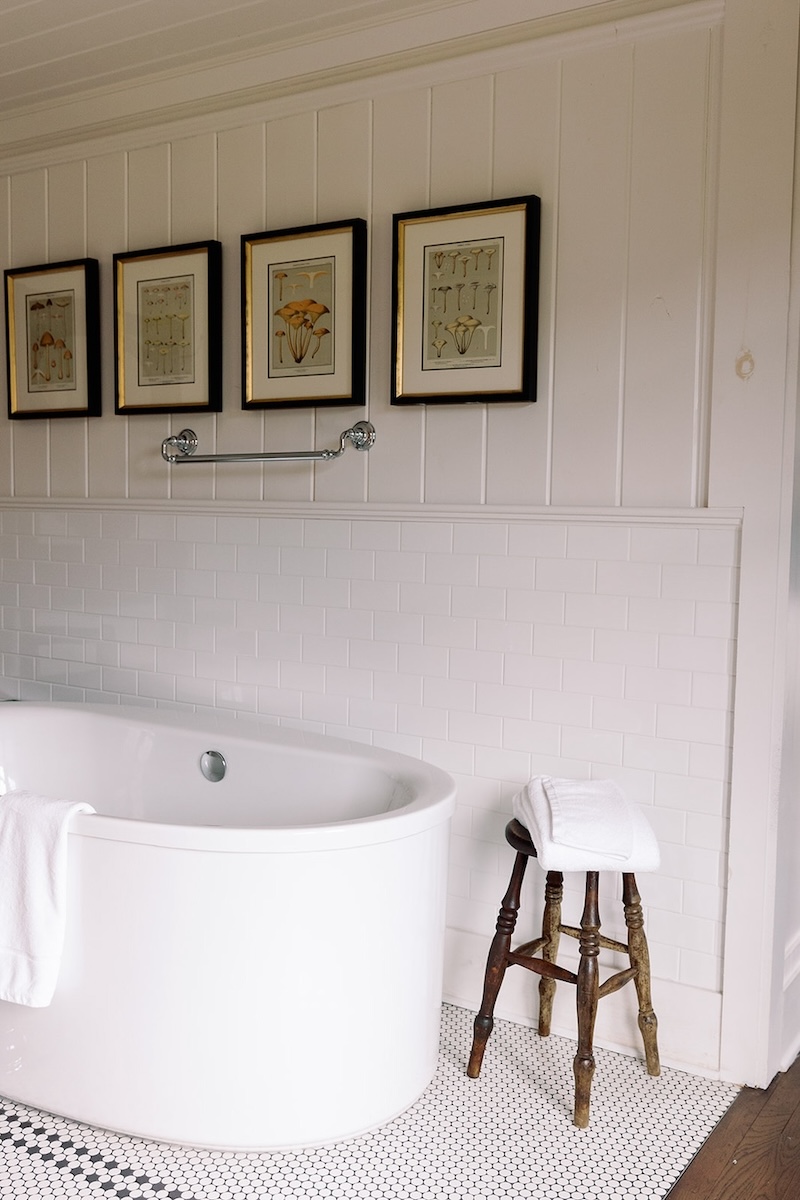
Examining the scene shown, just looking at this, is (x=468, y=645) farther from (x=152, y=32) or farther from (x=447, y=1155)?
(x=152, y=32)

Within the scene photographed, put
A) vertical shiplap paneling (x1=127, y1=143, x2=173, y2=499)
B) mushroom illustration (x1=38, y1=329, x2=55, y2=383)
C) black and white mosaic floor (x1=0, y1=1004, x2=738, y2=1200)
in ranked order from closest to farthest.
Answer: black and white mosaic floor (x1=0, y1=1004, x2=738, y2=1200), vertical shiplap paneling (x1=127, y1=143, x2=173, y2=499), mushroom illustration (x1=38, y1=329, x2=55, y2=383)

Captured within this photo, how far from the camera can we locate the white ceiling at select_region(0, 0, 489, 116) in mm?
2787

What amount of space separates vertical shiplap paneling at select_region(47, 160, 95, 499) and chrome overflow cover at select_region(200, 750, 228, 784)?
110cm

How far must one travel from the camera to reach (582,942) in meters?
2.34

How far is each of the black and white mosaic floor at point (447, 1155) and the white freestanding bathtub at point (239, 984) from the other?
0.15 ft

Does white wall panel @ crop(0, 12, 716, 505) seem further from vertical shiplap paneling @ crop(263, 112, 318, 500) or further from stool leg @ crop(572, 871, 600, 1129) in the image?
stool leg @ crop(572, 871, 600, 1129)

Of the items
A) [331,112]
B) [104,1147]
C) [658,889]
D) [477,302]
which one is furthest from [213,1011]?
[331,112]

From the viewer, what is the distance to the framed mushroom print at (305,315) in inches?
117

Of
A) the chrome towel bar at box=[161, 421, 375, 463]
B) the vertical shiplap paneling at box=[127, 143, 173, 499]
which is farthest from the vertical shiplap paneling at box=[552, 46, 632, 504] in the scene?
the vertical shiplap paneling at box=[127, 143, 173, 499]

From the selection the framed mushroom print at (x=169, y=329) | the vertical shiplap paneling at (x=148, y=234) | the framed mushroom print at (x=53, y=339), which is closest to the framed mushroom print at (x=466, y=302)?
the framed mushroom print at (x=169, y=329)

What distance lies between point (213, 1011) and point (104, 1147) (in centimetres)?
38

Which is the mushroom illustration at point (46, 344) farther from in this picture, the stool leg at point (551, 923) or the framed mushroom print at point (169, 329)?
the stool leg at point (551, 923)

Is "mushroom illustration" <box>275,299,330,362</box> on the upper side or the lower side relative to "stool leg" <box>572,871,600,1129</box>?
upper

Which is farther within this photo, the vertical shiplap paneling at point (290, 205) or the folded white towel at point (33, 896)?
the vertical shiplap paneling at point (290, 205)
